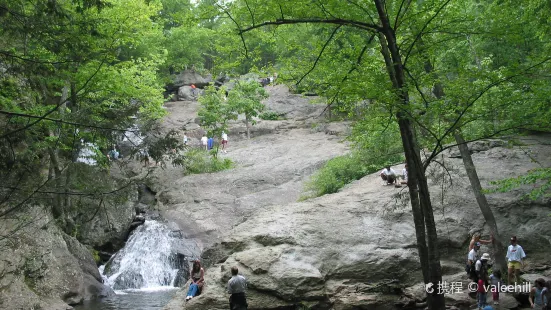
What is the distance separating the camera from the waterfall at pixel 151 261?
18375 mm

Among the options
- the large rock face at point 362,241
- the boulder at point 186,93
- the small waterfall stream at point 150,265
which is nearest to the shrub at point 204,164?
the small waterfall stream at point 150,265

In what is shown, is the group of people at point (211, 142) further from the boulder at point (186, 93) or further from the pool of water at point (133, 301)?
the pool of water at point (133, 301)

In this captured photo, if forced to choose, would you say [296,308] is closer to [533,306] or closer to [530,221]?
[533,306]

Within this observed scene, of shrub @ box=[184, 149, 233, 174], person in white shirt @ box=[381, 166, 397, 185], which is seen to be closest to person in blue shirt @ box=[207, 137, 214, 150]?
shrub @ box=[184, 149, 233, 174]

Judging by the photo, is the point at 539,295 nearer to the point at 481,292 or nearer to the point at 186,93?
the point at 481,292

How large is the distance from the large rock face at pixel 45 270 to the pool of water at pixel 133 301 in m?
0.50

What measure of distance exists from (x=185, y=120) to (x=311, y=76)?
97.8ft

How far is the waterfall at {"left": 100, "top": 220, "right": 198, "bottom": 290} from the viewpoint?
18.4m

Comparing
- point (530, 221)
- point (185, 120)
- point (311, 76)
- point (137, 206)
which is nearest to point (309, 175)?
point (137, 206)

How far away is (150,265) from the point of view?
750 inches

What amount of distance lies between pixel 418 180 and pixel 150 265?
14547mm

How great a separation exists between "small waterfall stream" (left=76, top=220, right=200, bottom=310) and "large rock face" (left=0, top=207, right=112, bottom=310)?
1.13m

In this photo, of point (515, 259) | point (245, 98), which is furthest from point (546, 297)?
point (245, 98)

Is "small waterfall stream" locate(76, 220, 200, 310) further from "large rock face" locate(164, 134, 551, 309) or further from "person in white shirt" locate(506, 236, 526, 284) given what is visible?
"person in white shirt" locate(506, 236, 526, 284)
